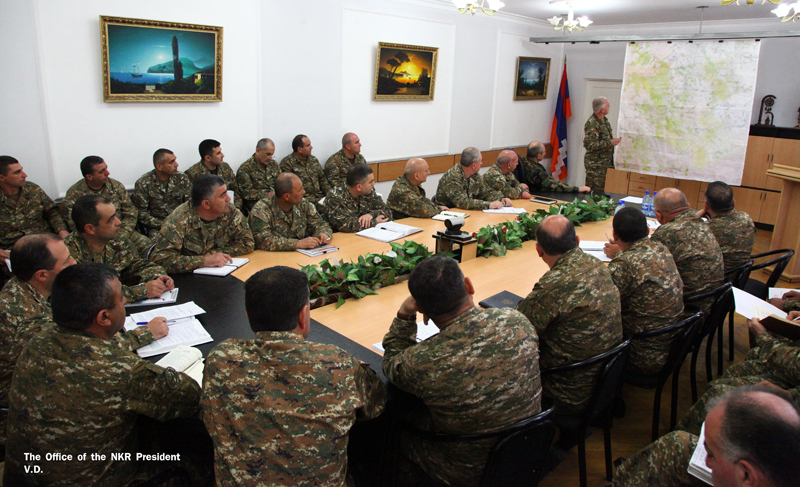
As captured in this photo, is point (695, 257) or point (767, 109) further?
point (767, 109)

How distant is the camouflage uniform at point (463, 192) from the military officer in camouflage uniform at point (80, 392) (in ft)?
A: 13.3

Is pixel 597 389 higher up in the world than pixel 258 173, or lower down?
lower down

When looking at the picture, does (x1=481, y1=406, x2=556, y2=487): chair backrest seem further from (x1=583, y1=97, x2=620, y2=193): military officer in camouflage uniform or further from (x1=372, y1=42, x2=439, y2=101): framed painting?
(x1=583, y1=97, x2=620, y2=193): military officer in camouflage uniform

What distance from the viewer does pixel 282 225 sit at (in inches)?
162

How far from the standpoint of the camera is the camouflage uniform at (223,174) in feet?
18.0

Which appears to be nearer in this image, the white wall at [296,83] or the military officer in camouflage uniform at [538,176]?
the white wall at [296,83]

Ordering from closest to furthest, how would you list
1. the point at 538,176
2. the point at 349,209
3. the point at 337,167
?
the point at 349,209 < the point at 337,167 < the point at 538,176

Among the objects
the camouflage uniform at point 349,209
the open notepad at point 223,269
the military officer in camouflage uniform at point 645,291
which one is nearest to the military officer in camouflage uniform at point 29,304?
the open notepad at point 223,269

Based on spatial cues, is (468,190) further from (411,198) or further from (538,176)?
(538,176)

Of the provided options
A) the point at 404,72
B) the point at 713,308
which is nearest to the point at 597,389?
the point at 713,308

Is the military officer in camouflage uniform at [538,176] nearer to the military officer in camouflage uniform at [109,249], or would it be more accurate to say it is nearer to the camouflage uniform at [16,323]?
the military officer in camouflage uniform at [109,249]

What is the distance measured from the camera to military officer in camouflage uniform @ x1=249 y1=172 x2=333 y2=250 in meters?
3.86

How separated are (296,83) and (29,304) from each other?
15.0ft

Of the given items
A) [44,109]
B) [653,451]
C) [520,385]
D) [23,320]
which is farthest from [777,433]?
[44,109]
